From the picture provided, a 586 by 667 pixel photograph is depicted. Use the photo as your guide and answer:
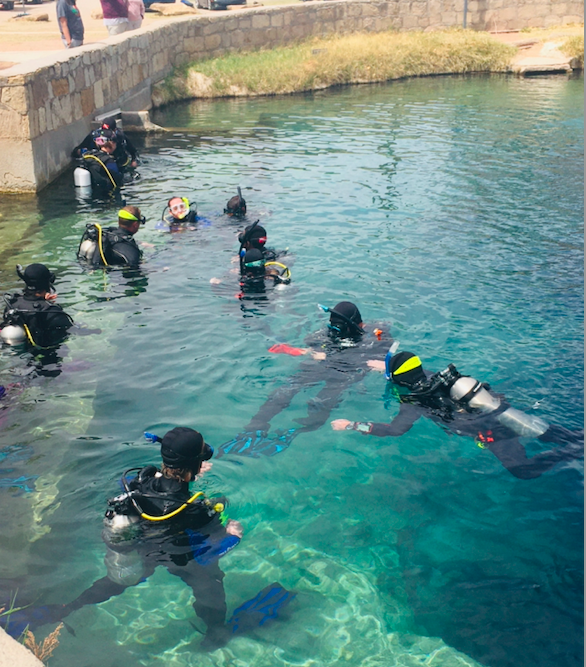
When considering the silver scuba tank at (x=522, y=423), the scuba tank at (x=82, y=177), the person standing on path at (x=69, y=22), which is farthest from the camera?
the person standing on path at (x=69, y=22)

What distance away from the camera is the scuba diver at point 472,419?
5.70 metres

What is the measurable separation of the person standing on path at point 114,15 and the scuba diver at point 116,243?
455 inches

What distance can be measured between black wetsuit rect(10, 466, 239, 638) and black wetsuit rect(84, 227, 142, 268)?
17.5 ft

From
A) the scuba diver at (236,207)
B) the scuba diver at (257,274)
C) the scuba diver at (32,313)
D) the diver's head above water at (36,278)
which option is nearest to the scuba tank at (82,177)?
the scuba diver at (236,207)

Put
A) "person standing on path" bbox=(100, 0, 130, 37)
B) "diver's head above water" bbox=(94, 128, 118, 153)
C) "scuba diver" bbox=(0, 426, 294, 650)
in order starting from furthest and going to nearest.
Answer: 1. "person standing on path" bbox=(100, 0, 130, 37)
2. "diver's head above water" bbox=(94, 128, 118, 153)
3. "scuba diver" bbox=(0, 426, 294, 650)

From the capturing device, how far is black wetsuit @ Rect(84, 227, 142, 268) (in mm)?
9352

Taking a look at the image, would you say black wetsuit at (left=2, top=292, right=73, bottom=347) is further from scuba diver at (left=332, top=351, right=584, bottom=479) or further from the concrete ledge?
the concrete ledge

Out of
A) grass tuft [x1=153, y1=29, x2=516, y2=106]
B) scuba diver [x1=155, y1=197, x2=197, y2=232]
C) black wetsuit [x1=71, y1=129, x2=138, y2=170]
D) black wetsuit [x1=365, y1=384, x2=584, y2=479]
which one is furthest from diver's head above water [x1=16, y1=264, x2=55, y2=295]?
grass tuft [x1=153, y1=29, x2=516, y2=106]

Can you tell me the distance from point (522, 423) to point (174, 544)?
9.57ft

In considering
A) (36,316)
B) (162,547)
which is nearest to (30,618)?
(162,547)

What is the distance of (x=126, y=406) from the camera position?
6695 mm

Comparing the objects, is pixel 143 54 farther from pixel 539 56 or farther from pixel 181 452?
pixel 181 452

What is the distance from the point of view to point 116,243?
9.35 meters

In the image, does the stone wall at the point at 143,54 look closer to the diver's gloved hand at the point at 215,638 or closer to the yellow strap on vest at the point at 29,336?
the yellow strap on vest at the point at 29,336
